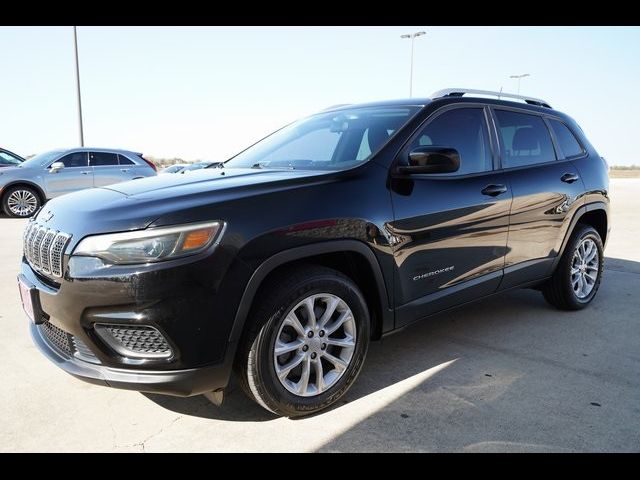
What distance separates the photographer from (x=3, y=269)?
5.97 meters

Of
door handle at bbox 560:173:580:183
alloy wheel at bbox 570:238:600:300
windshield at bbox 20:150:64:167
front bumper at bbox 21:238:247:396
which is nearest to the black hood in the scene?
front bumper at bbox 21:238:247:396

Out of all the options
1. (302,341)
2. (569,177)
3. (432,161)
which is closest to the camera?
(302,341)

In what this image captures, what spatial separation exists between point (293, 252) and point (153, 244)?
25.7 inches

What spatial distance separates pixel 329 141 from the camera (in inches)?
142

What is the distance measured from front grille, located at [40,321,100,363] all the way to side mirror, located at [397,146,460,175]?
75.3 inches

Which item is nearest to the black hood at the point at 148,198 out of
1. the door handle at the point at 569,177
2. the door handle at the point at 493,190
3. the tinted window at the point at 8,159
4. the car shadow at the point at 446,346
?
the car shadow at the point at 446,346

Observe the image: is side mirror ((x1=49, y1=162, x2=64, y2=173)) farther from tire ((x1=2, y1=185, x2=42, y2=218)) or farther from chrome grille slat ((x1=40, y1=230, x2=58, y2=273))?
Answer: chrome grille slat ((x1=40, y1=230, x2=58, y2=273))

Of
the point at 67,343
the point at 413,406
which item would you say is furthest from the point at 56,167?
the point at 413,406

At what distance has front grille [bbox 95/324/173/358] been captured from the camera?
2.26 metres

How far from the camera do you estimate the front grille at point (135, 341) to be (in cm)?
226

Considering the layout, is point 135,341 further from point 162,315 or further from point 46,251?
point 46,251

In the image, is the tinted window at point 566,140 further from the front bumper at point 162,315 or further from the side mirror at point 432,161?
the front bumper at point 162,315
